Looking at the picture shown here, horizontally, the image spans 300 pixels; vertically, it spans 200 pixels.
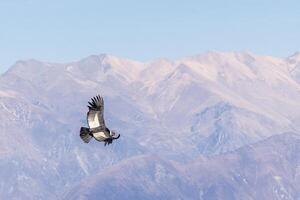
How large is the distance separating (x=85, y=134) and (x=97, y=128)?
65cm

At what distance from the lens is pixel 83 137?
2533 cm

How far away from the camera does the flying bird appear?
82.3 feet

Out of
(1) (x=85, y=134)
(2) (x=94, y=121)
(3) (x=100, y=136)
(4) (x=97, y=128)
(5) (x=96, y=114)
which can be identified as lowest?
(1) (x=85, y=134)

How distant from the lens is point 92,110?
83.0ft

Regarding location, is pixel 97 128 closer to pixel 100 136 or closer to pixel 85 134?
pixel 100 136

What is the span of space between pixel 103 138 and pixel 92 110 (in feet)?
2.82

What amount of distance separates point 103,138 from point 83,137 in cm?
58

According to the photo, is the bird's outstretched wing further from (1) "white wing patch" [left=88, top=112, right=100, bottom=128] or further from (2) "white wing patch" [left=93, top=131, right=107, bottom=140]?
(2) "white wing patch" [left=93, top=131, right=107, bottom=140]

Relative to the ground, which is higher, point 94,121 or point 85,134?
point 94,121

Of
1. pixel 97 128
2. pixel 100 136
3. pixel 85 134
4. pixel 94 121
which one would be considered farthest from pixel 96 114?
pixel 85 134

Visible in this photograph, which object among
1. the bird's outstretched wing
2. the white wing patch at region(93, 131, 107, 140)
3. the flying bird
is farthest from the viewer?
the white wing patch at region(93, 131, 107, 140)

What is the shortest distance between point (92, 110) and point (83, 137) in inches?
32.0

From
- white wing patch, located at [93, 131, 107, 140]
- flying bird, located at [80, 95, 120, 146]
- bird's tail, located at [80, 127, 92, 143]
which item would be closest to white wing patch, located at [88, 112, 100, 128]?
flying bird, located at [80, 95, 120, 146]

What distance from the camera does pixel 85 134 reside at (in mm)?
25656
